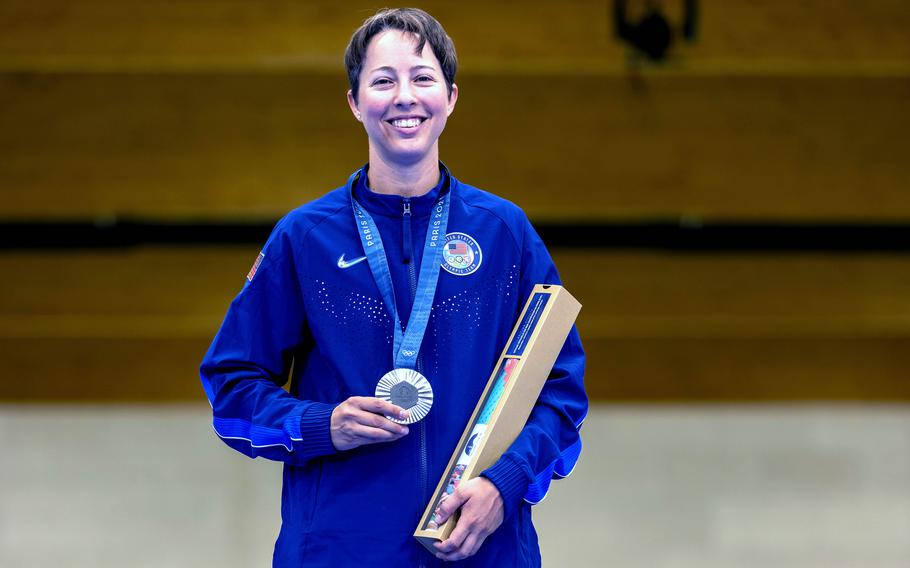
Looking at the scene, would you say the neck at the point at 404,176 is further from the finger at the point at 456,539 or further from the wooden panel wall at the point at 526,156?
the wooden panel wall at the point at 526,156

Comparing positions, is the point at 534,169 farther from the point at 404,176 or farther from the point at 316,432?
the point at 316,432

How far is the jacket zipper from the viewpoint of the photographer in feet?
4.98

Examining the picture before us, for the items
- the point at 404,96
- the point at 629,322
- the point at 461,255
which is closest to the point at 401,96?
the point at 404,96

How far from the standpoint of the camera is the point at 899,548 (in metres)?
4.04

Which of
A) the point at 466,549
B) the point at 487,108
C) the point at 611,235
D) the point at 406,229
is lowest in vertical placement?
the point at 466,549

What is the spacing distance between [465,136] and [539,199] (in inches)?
21.4

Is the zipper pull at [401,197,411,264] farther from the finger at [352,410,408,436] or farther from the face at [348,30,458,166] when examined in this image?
the finger at [352,410,408,436]

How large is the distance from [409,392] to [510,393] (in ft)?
0.45

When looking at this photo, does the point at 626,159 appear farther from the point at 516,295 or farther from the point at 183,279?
the point at 516,295

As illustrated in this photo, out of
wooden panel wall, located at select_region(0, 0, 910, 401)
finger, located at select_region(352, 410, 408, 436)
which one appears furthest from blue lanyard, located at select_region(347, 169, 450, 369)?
wooden panel wall, located at select_region(0, 0, 910, 401)

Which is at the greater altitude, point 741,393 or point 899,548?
point 741,393

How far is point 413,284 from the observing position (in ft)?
5.26

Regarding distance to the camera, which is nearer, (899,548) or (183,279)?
(899,548)

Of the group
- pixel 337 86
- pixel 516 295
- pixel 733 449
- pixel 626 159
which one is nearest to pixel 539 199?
pixel 626 159
